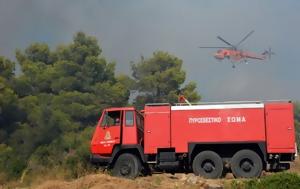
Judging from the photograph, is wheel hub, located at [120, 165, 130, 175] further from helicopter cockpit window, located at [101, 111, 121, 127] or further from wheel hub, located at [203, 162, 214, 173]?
wheel hub, located at [203, 162, 214, 173]

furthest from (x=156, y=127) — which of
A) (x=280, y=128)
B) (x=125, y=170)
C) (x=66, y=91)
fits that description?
(x=66, y=91)

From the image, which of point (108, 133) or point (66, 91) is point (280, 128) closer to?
point (108, 133)

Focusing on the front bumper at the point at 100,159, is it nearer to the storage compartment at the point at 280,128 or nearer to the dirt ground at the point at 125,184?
the dirt ground at the point at 125,184

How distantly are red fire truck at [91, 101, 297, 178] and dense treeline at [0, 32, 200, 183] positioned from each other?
46.0 ft

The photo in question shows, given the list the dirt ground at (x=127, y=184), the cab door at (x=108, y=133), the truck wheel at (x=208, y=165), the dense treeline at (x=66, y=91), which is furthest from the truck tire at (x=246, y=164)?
the dense treeline at (x=66, y=91)

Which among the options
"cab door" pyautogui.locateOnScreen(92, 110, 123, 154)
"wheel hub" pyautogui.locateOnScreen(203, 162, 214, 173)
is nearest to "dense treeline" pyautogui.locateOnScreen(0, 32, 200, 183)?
"cab door" pyautogui.locateOnScreen(92, 110, 123, 154)

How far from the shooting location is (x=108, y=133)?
19.4m

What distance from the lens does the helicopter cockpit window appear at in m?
19.5

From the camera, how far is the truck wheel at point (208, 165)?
18.4m

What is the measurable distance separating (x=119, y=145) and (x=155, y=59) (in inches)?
1243

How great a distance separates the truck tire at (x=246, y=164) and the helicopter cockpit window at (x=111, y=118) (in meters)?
4.68

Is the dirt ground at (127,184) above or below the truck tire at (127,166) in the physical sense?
below

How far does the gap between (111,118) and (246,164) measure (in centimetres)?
547

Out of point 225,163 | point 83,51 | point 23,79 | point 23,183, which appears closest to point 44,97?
point 23,79
